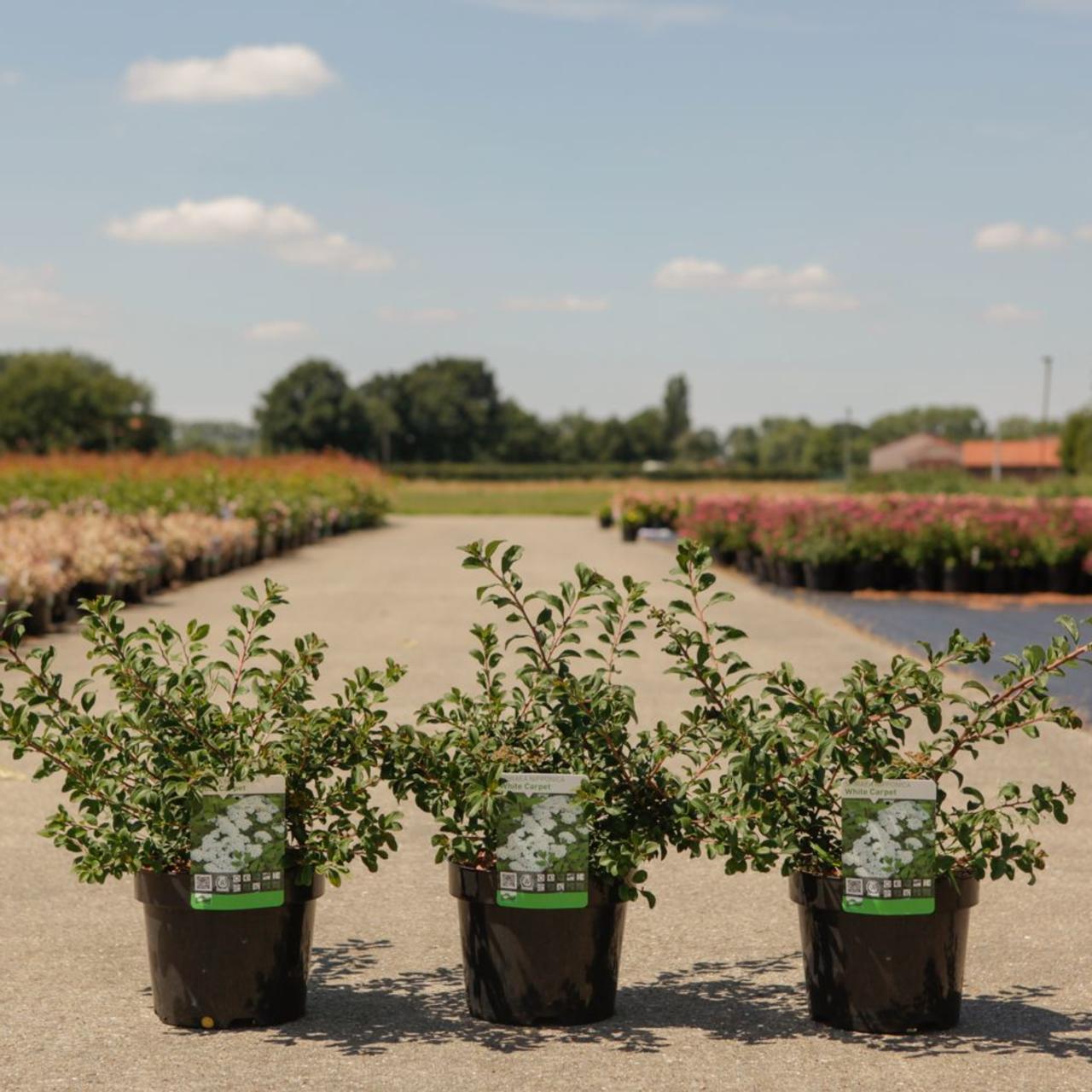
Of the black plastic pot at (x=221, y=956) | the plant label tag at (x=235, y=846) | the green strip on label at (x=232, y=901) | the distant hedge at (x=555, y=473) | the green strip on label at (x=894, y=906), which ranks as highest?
the distant hedge at (x=555, y=473)

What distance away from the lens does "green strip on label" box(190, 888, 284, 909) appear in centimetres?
396

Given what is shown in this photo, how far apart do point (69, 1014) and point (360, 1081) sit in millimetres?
964

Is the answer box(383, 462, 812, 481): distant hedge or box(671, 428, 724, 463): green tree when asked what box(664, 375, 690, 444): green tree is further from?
box(383, 462, 812, 481): distant hedge

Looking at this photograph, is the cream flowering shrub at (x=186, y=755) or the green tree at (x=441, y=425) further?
the green tree at (x=441, y=425)

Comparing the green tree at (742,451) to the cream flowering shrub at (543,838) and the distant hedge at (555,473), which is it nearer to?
the distant hedge at (555,473)

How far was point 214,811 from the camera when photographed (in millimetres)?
3957

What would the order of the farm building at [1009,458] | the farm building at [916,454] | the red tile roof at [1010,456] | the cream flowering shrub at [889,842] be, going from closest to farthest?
the cream flowering shrub at [889,842]
the farm building at [1009,458]
the red tile roof at [1010,456]
the farm building at [916,454]

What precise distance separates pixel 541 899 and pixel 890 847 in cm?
87

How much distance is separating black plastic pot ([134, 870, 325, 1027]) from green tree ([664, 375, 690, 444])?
143 meters

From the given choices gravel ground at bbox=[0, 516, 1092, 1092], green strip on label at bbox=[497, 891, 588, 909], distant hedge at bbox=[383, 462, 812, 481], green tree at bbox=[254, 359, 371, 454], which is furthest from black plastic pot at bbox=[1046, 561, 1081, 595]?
green tree at bbox=[254, 359, 371, 454]

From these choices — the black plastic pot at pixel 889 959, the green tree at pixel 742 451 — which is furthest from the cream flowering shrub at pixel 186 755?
the green tree at pixel 742 451

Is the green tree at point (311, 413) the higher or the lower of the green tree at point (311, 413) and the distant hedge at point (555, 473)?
the higher

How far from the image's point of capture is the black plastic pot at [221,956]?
4020 millimetres

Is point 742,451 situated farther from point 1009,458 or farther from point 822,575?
point 822,575
